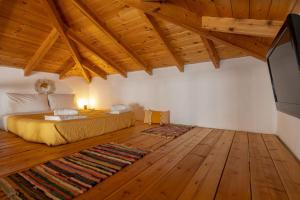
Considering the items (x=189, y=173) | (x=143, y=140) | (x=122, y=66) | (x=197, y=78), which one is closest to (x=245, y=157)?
(x=189, y=173)

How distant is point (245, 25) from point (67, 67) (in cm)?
494

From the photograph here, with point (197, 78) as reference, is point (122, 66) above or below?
above

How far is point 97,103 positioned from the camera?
19.8ft

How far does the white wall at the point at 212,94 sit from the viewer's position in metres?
3.39

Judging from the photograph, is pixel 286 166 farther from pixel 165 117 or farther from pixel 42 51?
pixel 42 51

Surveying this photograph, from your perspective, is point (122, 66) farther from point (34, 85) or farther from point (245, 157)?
point (245, 157)

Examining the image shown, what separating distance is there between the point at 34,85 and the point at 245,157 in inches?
212

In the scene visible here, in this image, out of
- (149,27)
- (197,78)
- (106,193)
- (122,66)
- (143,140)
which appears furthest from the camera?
(122,66)

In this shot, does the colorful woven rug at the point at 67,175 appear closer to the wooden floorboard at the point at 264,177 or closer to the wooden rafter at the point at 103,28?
the wooden floorboard at the point at 264,177

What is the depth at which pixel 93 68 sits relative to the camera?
5332 millimetres

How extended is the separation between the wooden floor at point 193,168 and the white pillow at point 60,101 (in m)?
1.71

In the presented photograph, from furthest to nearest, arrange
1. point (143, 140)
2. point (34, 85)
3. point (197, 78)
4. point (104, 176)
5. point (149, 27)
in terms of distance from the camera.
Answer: point (34, 85)
point (197, 78)
point (149, 27)
point (143, 140)
point (104, 176)

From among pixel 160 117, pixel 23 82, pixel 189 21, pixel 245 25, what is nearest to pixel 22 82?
pixel 23 82

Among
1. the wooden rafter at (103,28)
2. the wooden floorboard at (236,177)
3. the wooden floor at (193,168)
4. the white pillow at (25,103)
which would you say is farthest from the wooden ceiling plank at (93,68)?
the wooden floorboard at (236,177)
